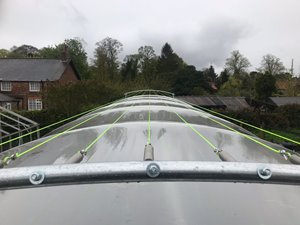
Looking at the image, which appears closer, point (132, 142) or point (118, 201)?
point (118, 201)

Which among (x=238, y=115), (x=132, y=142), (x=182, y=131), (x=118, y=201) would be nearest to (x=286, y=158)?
(x=182, y=131)

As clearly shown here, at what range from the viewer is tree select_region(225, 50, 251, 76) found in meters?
54.2

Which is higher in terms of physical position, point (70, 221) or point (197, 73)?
point (197, 73)

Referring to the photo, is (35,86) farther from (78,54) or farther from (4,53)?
(4,53)

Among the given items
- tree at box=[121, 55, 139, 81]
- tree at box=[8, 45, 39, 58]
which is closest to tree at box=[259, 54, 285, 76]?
tree at box=[121, 55, 139, 81]

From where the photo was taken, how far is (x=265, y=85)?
126 ft

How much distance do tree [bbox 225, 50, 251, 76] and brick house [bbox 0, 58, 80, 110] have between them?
101ft

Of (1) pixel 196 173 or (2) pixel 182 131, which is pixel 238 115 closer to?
(2) pixel 182 131

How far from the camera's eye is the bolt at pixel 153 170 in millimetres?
1074

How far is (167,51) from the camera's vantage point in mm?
63094

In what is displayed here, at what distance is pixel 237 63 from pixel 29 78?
119 feet

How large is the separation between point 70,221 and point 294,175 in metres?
0.91

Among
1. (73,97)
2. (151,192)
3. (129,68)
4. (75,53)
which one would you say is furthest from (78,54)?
(151,192)

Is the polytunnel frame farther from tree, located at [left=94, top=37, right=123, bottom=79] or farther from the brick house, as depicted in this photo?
tree, located at [left=94, top=37, right=123, bottom=79]
